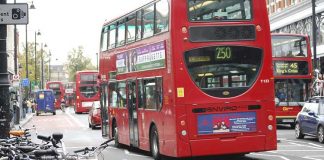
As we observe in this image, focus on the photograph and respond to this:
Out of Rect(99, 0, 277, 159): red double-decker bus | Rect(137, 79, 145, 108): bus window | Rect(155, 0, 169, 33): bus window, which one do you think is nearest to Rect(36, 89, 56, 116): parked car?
Rect(137, 79, 145, 108): bus window

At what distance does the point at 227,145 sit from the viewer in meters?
14.6

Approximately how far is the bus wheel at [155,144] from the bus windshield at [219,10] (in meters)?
3.20

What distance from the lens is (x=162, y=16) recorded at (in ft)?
50.2

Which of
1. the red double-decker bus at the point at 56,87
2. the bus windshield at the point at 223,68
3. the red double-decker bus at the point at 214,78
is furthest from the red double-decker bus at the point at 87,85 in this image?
the bus windshield at the point at 223,68

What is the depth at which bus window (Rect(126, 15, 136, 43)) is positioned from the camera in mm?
17906

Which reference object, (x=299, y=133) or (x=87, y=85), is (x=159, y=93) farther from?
(x=87, y=85)

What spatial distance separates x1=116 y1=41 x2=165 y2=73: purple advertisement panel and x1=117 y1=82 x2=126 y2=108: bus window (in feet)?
1.34

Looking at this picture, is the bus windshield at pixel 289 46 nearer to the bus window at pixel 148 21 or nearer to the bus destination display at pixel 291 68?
the bus destination display at pixel 291 68

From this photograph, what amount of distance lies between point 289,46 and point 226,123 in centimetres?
1529

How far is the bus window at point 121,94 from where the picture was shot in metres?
19.3

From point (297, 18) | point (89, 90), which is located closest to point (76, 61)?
point (89, 90)

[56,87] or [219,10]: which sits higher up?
[56,87]

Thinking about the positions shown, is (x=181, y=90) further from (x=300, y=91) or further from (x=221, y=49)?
(x=300, y=91)

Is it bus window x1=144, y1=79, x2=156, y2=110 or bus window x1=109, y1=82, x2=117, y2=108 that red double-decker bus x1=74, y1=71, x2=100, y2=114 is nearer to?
bus window x1=109, y1=82, x2=117, y2=108
